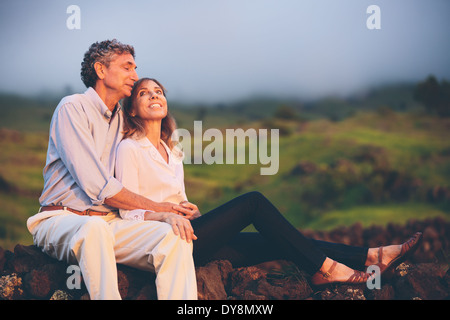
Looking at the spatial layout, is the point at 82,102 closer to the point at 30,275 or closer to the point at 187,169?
the point at 30,275

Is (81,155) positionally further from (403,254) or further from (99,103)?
(403,254)

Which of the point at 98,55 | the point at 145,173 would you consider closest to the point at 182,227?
the point at 145,173

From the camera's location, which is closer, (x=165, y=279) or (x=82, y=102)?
(x=165, y=279)

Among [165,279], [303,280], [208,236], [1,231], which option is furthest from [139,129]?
[1,231]

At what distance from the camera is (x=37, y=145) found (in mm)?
10328

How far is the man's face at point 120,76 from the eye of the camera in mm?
3016

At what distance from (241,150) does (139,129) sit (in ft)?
24.5

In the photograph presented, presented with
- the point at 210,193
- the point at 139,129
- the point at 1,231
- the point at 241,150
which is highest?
the point at 139,129

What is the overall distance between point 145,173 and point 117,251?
0.50 m

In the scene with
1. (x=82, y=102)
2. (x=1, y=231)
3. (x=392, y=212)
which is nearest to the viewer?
(x=82, y=102)

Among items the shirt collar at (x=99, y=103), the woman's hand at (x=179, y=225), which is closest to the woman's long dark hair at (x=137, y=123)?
the shirt collar at (x=99, y=103)

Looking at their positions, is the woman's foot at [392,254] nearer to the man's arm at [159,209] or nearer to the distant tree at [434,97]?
the man's arm at [159,209]

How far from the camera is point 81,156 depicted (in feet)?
8.80

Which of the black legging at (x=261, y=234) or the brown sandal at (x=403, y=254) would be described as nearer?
the black legging at (x=261, y=234)
